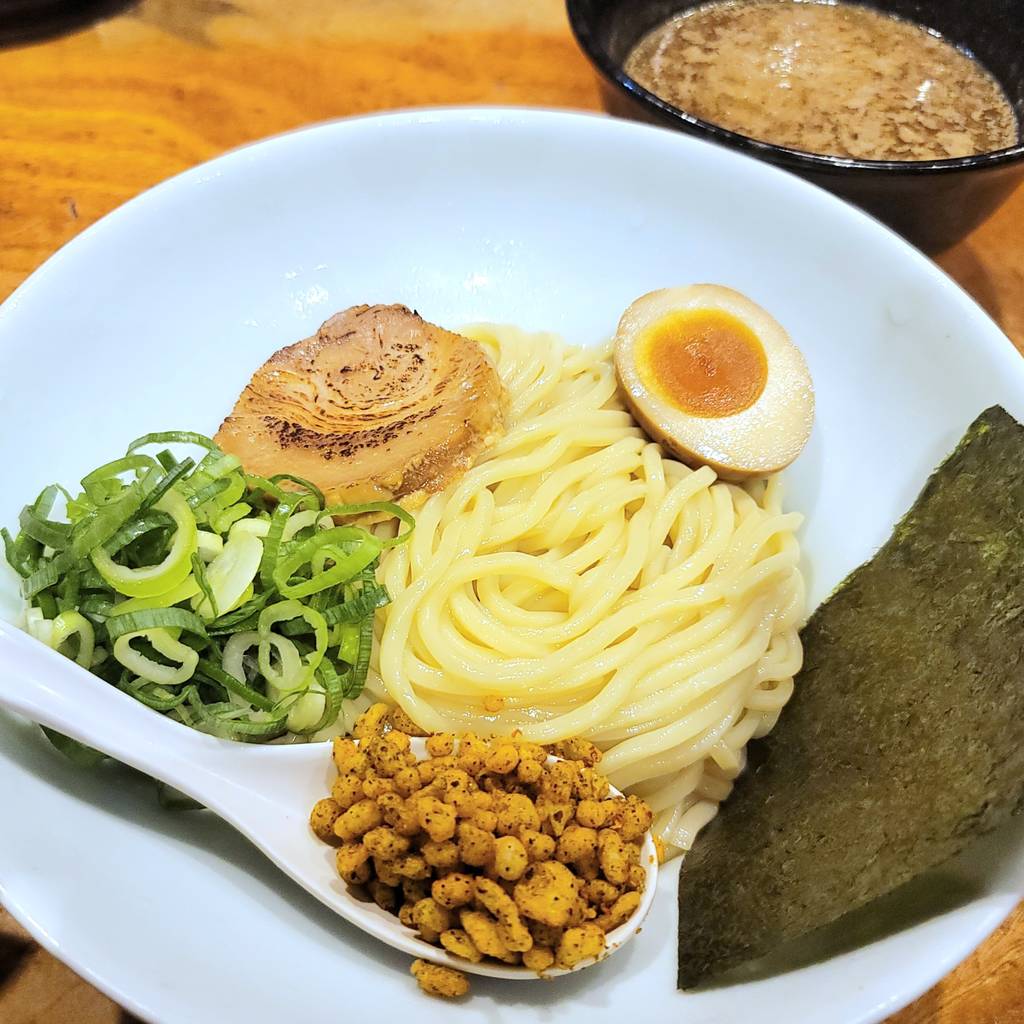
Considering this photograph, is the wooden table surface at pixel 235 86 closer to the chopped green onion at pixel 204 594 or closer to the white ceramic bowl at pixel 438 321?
the white ceramic bowl at pixel 438 321

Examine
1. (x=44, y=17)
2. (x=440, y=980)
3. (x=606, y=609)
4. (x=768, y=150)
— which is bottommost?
(x=440, y=980)

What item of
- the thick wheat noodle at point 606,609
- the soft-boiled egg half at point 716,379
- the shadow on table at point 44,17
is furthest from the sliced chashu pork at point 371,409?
the shadow on table at point 44,17

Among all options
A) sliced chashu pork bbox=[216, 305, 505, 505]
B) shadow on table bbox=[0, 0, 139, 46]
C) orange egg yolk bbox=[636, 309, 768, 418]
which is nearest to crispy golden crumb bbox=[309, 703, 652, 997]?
sliced chashu pork bbox=[216, 305, 505, 505]

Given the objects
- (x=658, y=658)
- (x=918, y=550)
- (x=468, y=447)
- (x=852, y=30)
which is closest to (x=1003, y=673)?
(x=918, y=550)

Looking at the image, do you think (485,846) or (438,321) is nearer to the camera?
(485,846)

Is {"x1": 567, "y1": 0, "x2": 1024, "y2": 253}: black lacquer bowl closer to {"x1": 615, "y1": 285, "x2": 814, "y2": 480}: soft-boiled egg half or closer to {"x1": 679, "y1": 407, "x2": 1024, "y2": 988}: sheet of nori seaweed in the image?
{"x1": 615, "y1": 285, "x2": 814, "y2": 480}: soft-boiled egg half

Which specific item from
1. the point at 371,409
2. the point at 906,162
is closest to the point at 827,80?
the point at 906,162

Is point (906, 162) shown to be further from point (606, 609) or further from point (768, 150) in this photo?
point (606, 609)
